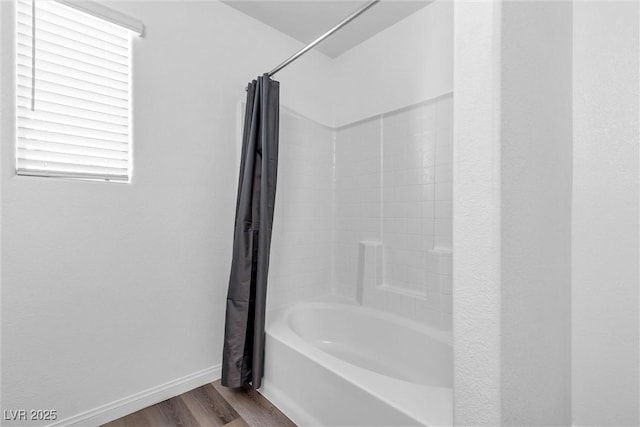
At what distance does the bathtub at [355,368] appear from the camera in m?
1.12

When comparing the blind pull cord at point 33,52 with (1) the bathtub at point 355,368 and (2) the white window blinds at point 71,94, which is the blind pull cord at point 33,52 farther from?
(1) the bathtub at point 355,368

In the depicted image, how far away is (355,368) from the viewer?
1320mm

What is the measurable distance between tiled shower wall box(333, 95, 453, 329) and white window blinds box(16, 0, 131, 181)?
1.57m

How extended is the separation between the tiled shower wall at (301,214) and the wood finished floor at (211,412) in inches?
25.1

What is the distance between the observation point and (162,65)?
1669mm

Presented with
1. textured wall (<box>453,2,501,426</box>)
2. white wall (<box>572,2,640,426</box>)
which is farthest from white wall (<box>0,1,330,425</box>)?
white wall (<box>572,2,640,426</box>)

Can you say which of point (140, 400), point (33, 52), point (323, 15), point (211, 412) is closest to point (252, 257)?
point (211, 412)

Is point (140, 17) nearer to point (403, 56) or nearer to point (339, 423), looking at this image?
point (403, 56)

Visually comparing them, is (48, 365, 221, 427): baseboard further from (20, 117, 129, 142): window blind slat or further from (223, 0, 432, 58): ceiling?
(223, 0, 432, 58): ceiling

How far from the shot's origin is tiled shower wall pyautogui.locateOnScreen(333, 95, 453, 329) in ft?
6.04

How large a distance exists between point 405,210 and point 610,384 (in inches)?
50.9

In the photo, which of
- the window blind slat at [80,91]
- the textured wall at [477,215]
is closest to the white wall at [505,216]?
the textured wall at [477,215]

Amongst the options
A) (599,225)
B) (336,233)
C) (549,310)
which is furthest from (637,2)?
(336,233)

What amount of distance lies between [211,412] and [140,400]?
0.39 metres
